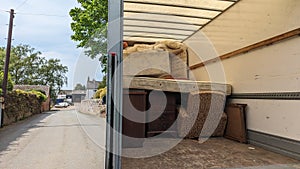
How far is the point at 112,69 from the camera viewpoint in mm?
1516

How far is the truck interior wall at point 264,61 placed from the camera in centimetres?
245

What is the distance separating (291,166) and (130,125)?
1743 mm

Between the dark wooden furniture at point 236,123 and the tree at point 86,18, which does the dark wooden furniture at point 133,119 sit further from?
the tree at point 86,18

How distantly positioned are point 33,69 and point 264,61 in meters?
28.4

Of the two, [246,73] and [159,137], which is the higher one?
[246,73]

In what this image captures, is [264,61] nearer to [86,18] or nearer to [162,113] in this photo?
[162,113]

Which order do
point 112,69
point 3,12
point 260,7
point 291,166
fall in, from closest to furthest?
point 112,69
point 291,166
point 260,7
point 3,12

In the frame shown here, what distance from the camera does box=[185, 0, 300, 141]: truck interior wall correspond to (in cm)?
245

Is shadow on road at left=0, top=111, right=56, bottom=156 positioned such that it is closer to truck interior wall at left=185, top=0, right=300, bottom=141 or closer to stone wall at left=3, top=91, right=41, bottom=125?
stone wall at left=3, top=91, right=41, bottom=125

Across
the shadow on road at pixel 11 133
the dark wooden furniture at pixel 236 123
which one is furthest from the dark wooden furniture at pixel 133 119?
the shadow on road at pixel 11 133

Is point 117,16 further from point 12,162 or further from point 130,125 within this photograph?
point 12,162

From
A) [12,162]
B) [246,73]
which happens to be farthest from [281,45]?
[12,162]

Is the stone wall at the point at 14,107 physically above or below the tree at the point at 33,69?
below

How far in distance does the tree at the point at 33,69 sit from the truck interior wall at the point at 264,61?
25094mm
